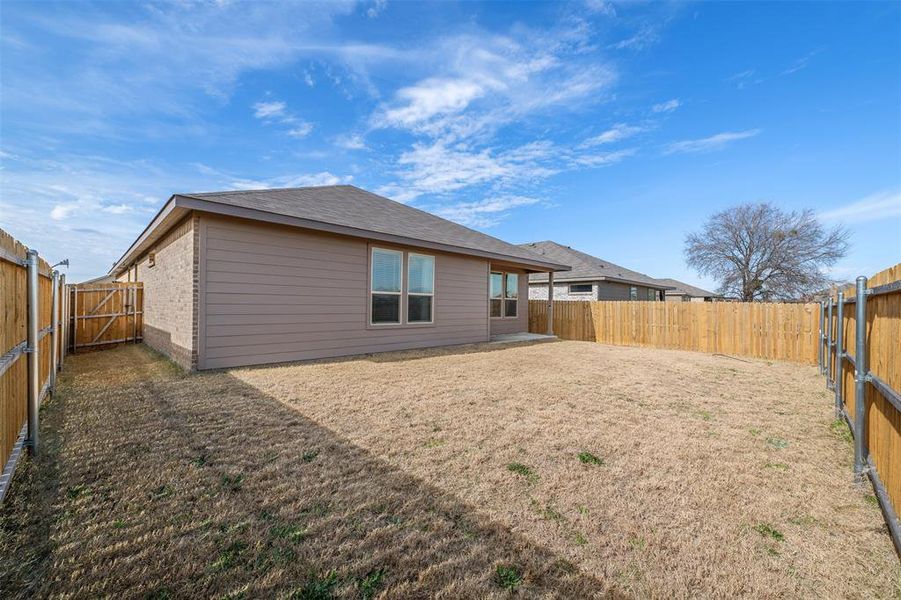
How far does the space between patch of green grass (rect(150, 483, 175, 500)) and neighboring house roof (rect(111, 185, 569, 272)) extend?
4781mm

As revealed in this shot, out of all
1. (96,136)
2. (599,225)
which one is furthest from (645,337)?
(96,136)

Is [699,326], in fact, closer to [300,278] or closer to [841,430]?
[841,430]

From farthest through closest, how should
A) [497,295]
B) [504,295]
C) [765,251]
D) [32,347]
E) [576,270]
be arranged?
[765,251], [576,270], [504,295], [497,295], [32,347]

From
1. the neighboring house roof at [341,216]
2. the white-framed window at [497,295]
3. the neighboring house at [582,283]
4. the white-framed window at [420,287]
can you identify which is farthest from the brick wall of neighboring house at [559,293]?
the white-framed window at [420,287]

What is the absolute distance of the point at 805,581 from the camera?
1.76 m

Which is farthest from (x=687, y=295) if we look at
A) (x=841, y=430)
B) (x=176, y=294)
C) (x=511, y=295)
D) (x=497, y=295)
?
(x=176, y=294)

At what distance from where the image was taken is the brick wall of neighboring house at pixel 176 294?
6133mm

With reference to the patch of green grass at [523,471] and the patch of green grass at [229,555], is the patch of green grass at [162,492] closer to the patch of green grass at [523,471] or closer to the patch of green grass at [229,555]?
the patch of green grass at [229,555]

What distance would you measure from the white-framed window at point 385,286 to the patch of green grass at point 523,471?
608 cm

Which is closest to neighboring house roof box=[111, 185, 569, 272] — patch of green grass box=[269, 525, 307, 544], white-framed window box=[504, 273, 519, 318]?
white-framed window box=[504, 273, 519, 318]

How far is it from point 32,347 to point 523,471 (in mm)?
4043

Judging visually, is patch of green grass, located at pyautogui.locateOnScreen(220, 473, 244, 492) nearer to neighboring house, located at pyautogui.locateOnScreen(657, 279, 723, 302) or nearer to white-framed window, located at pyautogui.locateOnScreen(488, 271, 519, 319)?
white-framed window, located at pyautogui.locateOnScreen(488, 271, 519, 319)

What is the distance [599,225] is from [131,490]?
21.6 metres

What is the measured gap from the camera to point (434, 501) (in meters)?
2.38
